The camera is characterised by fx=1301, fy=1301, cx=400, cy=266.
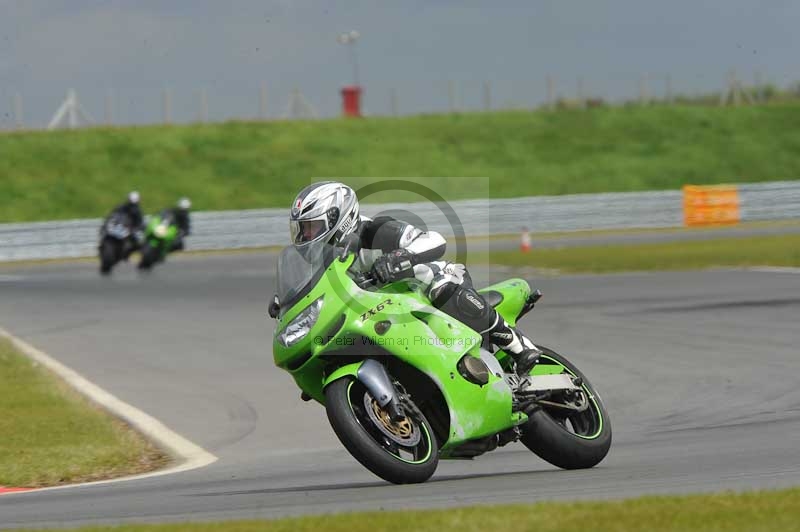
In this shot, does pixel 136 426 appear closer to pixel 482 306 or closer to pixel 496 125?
pixel 482 306

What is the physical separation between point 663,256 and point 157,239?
1009cm

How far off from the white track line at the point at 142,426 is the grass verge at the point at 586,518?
2977mm

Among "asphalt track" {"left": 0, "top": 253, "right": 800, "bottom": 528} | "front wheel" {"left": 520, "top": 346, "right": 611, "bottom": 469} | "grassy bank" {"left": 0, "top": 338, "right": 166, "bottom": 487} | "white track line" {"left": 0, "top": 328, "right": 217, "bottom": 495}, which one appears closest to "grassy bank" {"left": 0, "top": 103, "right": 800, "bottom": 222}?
"asphalt track" {"left": 0, "top": 253, "right": 800, "bottom": 528}

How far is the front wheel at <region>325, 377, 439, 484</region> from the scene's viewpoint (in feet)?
21.4

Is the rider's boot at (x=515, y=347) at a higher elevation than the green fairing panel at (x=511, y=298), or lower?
lower

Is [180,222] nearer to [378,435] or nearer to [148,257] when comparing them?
[148,257]

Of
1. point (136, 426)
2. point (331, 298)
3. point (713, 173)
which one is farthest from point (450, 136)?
point (331, 298)

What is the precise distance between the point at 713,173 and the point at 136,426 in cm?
3770

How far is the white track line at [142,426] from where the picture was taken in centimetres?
884

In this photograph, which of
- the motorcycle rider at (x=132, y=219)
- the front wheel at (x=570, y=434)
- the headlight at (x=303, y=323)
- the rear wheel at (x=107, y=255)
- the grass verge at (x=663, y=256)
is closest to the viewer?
the headlight at (x=303, y=323)

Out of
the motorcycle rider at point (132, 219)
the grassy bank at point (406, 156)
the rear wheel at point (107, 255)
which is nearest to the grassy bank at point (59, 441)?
the rear wheel at point (107, 255)

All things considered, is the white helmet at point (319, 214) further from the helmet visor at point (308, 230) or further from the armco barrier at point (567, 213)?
the armco barrier at point (567, 213)

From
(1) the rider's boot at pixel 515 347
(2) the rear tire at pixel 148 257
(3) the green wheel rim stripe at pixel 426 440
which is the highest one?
(1) the rider's boot at pixel 515 347

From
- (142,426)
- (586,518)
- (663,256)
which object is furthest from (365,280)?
(663,256)
